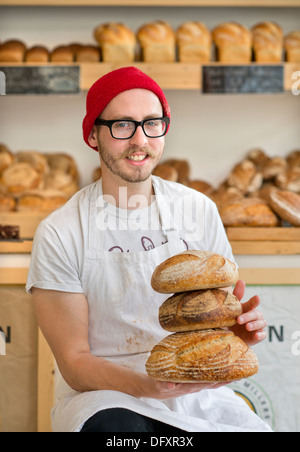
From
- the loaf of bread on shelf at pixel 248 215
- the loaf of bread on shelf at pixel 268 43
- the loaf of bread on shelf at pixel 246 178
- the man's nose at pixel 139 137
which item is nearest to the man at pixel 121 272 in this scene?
the man's nose at pixel 139 137

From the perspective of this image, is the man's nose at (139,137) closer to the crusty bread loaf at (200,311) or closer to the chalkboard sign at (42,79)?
the crusty bread loaf at (200,311)

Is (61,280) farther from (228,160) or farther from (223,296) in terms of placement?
(228,160)

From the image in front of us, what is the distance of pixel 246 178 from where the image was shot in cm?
248

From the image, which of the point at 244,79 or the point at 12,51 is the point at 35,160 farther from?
the point at 244,79

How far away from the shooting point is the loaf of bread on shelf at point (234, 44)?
237cm

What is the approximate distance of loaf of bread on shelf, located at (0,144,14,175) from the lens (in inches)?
98.4

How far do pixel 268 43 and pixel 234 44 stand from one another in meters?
0.15

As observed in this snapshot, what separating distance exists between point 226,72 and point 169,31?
46cm

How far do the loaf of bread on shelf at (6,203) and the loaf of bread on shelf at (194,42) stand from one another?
3.23 feet

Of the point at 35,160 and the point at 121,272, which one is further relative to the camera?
the point at 35,160

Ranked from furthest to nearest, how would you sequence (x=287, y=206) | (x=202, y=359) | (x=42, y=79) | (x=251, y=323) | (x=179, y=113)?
(x=179, y=113)
(x=42, y=79)
(x=287, y=206)
(x=251, y=323)
(x=202, y=359)

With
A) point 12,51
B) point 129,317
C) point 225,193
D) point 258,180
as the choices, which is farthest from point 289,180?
point 129,317
